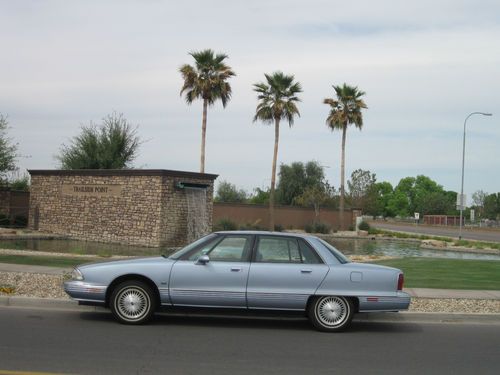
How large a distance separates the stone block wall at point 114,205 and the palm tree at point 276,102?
15.4 metres

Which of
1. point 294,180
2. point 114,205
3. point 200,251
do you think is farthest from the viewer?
point 294,180

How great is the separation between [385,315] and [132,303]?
4475mm

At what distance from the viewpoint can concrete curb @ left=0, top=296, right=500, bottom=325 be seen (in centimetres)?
1107

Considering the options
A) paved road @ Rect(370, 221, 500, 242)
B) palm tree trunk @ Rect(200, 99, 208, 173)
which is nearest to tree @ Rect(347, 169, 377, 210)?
paved road @ Rect(370, 221, 500, 242)

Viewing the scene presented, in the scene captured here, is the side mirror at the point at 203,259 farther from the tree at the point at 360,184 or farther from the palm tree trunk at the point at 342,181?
the tree at the point at 360,184

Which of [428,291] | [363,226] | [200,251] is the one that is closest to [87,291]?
[200,251]

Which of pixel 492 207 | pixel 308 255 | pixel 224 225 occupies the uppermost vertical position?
pixel 492 207

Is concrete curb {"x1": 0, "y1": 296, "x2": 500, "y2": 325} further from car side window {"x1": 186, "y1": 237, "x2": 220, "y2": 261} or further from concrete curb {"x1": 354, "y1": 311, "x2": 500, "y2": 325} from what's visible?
car side window {"x1": 186, "y1": 237, "x2": 220, "y2": 261}

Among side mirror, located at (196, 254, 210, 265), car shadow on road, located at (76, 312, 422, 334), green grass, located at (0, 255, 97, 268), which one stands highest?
side mirror, located at (196, 254, 210, 265)

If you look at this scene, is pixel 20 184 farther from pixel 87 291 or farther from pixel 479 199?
pixel 479 199

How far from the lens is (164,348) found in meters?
8.27

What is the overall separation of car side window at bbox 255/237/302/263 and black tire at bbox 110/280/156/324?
5.68ft

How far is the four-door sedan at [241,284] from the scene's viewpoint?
9.55 metres

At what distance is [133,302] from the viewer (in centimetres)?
966
